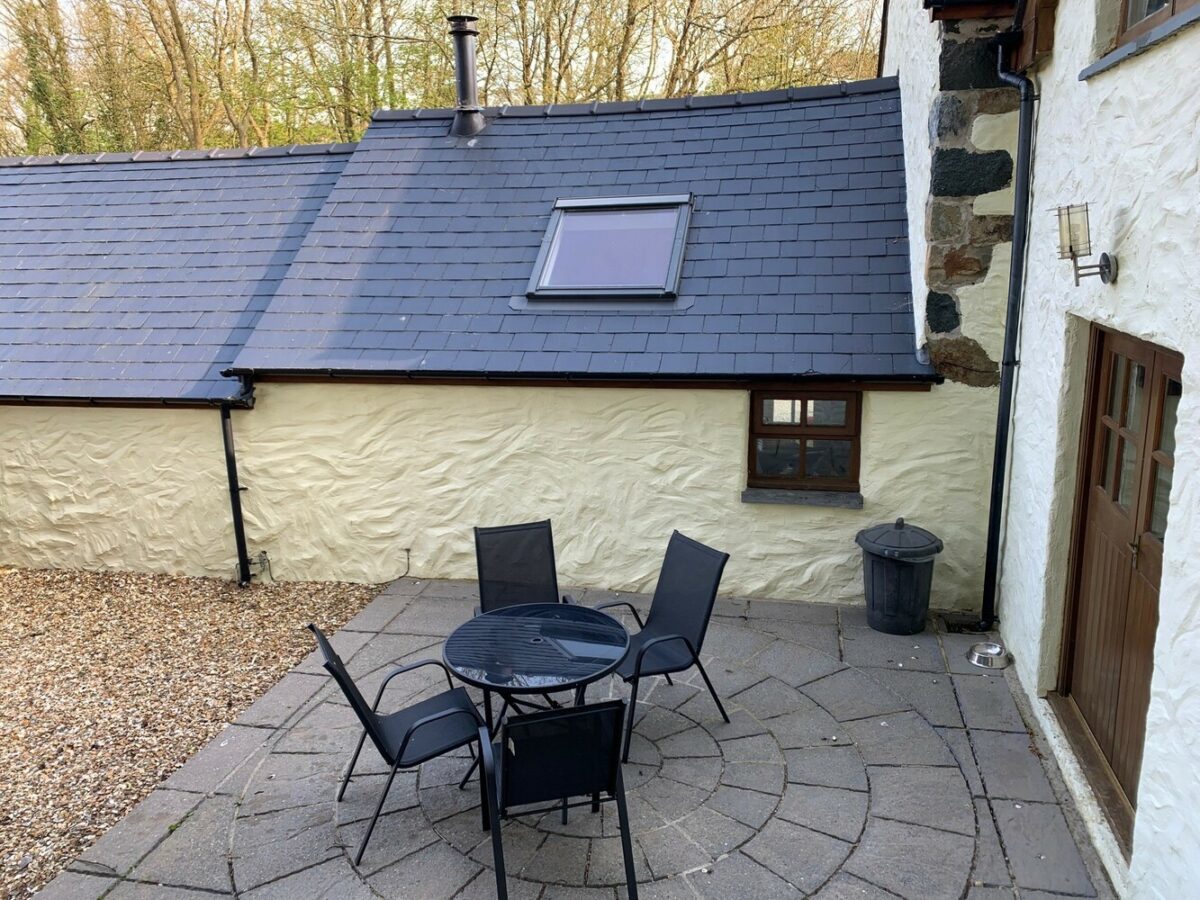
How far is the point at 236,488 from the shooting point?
289 inches

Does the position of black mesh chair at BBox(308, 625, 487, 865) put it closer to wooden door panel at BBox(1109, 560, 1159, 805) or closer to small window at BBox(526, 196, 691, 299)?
wooden door panel at BBox(1109, 560, 1159, 805)

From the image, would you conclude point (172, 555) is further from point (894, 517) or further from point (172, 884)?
point (894, 517)

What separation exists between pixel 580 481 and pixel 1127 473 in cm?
394

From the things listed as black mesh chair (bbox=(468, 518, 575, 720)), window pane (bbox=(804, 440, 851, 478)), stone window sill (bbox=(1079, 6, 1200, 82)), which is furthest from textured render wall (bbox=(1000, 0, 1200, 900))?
black mesh chair (bbox=(468, 518, 575, 720))

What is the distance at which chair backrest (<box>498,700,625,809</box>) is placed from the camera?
3.29m

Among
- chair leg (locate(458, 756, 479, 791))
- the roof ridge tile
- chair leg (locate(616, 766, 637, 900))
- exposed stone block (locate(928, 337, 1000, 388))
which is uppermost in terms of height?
the roof ridge tile

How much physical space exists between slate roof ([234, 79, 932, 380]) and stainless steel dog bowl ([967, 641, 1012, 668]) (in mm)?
1958

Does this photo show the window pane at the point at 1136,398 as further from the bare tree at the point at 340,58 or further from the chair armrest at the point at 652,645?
the bare tree at the point at 340,58

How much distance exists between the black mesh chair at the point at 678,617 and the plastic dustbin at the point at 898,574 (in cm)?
160

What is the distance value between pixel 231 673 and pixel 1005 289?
239 inches

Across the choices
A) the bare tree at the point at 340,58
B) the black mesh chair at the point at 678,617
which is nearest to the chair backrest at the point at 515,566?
the black mesh chair at the point at 678,617

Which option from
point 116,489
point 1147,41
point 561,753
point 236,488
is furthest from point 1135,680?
point 116,489

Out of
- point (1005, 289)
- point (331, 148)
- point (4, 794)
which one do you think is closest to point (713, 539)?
point (1005, 289)

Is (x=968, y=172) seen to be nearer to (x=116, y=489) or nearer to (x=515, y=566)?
(x=515, y=566)
